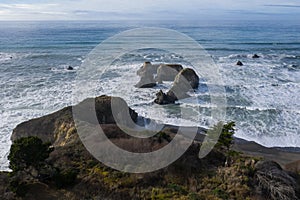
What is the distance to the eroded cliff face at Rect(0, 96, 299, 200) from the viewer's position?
1045 cm

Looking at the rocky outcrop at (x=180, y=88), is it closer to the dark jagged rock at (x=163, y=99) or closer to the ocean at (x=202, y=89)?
the dark jagged rock at (x=163, y=99)

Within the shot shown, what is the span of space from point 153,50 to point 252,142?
38.7 m

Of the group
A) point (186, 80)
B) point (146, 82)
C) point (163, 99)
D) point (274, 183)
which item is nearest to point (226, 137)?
point (274, 183)

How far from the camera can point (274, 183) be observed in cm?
1043

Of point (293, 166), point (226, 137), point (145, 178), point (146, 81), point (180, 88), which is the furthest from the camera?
point (146, 81)

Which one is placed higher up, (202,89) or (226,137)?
(226,137)

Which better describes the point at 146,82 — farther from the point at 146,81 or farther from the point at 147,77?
the point at 147,77

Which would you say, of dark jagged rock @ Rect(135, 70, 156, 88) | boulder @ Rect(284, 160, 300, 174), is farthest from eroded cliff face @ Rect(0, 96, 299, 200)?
dark jagged rock @ Rect(135, 70, 156, 88)

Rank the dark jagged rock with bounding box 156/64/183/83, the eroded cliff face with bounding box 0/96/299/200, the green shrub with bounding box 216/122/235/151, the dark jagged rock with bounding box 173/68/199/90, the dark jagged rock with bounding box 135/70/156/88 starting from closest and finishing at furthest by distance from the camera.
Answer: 1. the eroded cliff face with bounding box 0/96/299/200
2. the green shrub with bounding box 216/122/235/151
3. the dark jagged rock with bounding box 173/68/199/90
4. the dark jagged rock with bounding box 135/70/156/88
5. the dark jagged rock with bounding box 156/64/183/83

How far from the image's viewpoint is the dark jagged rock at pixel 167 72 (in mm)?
33438

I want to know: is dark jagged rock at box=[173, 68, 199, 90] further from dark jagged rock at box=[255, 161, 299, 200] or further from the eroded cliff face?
dark jagged rock at box=[255, 161, 299, 200]

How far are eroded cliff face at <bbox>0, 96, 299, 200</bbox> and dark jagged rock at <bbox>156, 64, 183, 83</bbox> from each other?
19913mm

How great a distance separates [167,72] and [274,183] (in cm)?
2446

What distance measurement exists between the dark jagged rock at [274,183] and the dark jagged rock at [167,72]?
2265cm
